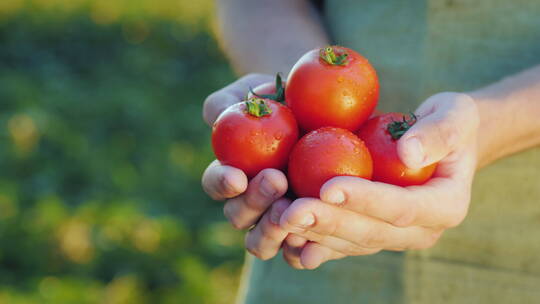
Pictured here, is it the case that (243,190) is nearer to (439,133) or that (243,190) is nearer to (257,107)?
(257,107)

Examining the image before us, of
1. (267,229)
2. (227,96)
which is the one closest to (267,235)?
(267,229)

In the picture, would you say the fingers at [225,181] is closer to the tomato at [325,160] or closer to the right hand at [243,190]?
the right hand at [243,190]

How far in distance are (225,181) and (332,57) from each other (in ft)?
1.39

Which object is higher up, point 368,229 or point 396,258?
point 368,229

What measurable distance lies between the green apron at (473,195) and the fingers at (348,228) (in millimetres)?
286

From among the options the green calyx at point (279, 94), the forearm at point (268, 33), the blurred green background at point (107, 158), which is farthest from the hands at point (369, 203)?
the blurred green background at point (107, 158)

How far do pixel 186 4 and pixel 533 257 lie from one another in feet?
26.1

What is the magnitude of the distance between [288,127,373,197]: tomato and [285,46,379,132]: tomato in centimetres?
10

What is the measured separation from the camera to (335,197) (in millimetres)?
1404

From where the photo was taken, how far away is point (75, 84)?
6.95 metres

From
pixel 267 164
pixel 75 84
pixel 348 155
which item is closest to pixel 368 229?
pixel 348 155

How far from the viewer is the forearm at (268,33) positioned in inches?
83.7

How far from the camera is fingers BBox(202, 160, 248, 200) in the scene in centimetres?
153

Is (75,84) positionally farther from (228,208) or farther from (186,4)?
(228,208)
